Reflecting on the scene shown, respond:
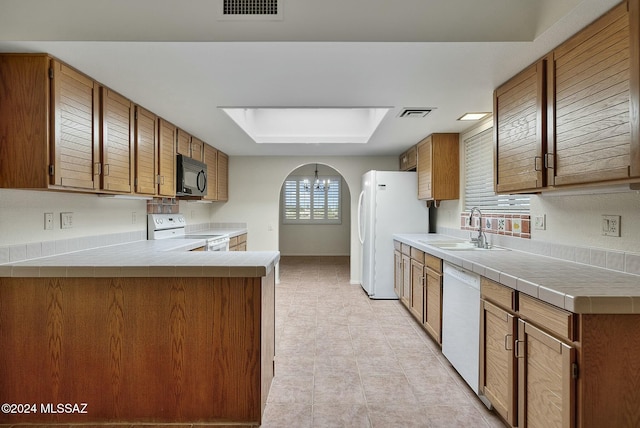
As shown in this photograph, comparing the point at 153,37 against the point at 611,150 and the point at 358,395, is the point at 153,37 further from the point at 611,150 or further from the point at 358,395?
the point at 358,395

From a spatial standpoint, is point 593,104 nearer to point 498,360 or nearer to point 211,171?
point 498,360

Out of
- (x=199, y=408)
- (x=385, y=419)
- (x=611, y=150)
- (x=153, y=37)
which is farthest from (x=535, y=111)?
(x=199, y=408)

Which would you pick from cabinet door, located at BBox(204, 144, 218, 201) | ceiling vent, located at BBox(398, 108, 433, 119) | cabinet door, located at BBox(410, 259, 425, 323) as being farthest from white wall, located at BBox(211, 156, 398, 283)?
ceiling vent, located at BBox(398, 108, 433, 119)

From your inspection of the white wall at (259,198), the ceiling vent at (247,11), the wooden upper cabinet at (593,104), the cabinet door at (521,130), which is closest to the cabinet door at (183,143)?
the white wall at (259,198)

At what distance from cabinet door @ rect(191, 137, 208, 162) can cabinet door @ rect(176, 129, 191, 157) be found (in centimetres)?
12

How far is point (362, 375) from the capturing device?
261 centimetres

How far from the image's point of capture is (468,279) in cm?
236

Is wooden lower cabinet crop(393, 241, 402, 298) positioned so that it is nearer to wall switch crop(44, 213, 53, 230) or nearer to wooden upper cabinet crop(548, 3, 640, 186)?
wooden upper cabinet crop(548, 3, 640, 186)

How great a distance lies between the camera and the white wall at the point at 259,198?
5738 mm

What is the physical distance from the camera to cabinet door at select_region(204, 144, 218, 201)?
4730 millimetres

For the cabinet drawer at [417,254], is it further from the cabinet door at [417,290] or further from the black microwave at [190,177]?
the black microwave at [190,177]

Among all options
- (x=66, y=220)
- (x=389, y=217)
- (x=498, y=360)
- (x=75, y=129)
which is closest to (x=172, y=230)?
(x=66, y=220)

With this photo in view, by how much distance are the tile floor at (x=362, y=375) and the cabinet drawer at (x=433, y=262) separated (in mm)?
706

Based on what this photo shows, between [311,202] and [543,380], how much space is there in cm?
813
